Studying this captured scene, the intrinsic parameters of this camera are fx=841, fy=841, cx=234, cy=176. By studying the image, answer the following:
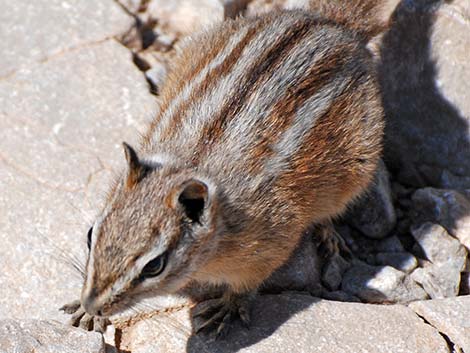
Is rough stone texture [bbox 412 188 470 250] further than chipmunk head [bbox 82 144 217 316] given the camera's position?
Yes

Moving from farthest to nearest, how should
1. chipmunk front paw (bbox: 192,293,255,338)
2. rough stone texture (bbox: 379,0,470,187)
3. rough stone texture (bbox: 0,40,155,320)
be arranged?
rough stone texture (bbox: 379,0,470,187)
rough stone texture (bbox: 0,40,155,320)
chipmunk front paw (bbox: 192,293,255,338)

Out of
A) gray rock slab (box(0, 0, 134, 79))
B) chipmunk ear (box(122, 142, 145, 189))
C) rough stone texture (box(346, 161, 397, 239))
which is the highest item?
chipmunk ear (box(122, 142, 145, 189))

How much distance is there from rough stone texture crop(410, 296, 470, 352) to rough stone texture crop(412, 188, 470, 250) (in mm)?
649

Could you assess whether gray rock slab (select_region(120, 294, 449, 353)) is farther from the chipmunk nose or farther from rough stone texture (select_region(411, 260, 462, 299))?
the chipmunk nose

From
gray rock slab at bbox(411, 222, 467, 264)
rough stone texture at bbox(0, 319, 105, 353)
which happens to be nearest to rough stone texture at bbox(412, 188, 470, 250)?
gray rock slab at bbox(411, 222, 467, 264)

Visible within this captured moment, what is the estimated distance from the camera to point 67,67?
582 cm

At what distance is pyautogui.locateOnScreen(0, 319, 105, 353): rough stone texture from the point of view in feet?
13.5

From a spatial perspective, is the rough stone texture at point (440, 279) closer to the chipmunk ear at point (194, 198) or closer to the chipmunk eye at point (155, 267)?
the chipmunk ear at point (194, 198)

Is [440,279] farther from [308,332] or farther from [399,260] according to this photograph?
[308,332]

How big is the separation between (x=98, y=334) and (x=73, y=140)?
1592 mm

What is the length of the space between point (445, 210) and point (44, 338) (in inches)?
102

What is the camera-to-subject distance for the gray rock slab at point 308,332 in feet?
14.5

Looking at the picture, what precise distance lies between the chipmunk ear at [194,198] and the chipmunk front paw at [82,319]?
0.96m

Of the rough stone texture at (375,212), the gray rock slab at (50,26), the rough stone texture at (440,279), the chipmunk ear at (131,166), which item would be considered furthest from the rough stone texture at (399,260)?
the gray rock slab at (50,26)
